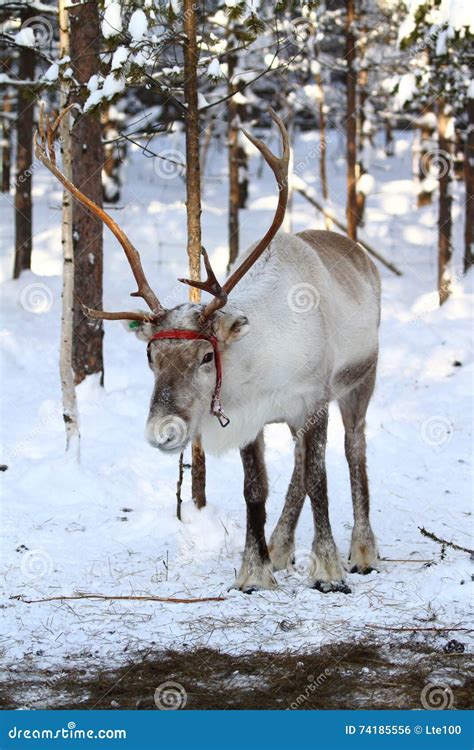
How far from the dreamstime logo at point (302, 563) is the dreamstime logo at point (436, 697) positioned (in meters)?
1.59

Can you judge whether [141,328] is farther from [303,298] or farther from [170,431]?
[303,298]

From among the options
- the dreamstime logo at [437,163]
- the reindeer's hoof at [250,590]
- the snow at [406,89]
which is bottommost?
the reindeer's hoof at [250,590]

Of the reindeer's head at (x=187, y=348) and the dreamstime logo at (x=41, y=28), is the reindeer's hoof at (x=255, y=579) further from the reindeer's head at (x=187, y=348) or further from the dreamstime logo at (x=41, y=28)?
the dreamstime logo at (x=41, y=28)

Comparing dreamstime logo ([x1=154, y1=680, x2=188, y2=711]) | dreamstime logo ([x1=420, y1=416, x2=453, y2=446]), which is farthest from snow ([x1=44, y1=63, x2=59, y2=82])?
dreamstime logo ([x1=154, y1=680, x2=188, y2=711])

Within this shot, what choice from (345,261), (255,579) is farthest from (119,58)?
(255,579)

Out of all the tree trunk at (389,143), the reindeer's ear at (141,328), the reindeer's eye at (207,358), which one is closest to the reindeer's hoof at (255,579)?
the reindeer's eye at (207,358)

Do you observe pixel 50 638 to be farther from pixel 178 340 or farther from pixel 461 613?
pixel 461 613

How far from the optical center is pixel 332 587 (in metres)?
5.11

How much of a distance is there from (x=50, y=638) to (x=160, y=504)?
2.42 m

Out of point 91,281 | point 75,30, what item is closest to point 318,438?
point 91,281

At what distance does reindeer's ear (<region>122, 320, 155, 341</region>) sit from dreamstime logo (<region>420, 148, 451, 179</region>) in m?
9.78

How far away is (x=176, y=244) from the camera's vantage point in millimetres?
16984

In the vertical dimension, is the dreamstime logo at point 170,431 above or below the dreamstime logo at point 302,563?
above

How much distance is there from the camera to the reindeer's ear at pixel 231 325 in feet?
15.0
